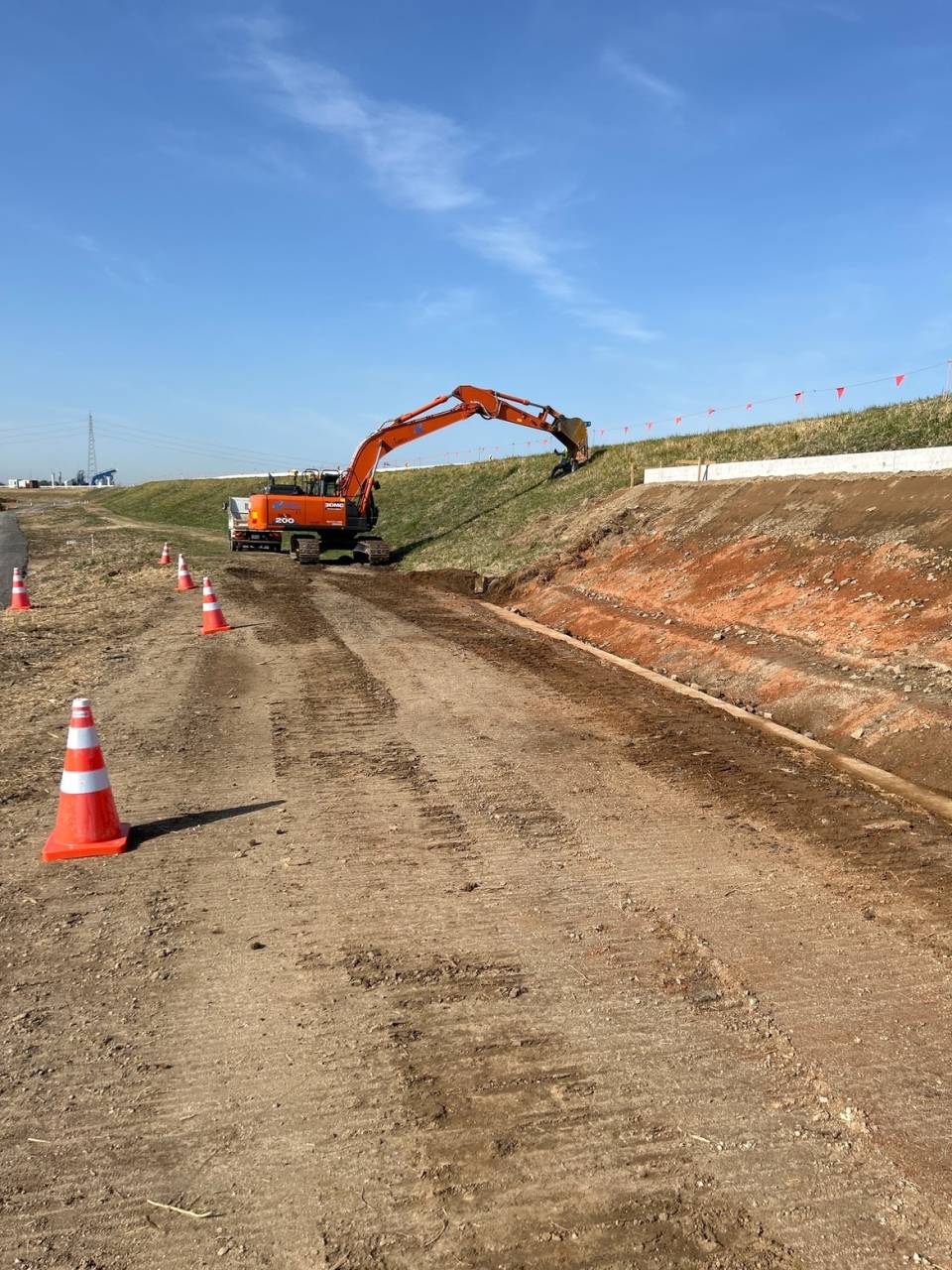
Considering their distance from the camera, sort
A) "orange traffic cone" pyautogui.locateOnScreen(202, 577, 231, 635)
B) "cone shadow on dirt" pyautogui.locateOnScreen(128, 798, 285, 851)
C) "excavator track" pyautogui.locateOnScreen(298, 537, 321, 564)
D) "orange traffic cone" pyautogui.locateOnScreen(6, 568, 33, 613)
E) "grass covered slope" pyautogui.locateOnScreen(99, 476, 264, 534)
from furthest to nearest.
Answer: "grass covered slope" pyautogui.locateOnScreen(99, 476, 264, 534)
"excavator track" pyautogui.locateOnScreen(298, 537, 321, 564)
"orange traffic cone" pyautogui.locateOnScreen(6, 568, 33, 613)
"orange traffic cone" pyautogui.locateOnScreen(202, 577, 231, 635)
"cone shadow on dirt" pyautogui.locateOnScreen(128, 798, 285, 851)

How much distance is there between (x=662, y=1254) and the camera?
8.09 ft

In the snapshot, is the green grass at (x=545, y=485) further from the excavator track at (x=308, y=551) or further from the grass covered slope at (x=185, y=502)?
the grass covered slope at (x=185, y=502)

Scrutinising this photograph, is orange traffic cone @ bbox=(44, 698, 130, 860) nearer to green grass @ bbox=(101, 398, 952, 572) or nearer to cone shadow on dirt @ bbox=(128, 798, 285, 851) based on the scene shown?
cone shadow on dirt @ bbox=(128, 798, 285, 851)

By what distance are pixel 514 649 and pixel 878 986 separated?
8.80 metres

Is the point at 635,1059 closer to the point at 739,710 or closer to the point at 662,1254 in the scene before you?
the point at 662,1254

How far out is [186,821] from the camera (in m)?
5.73

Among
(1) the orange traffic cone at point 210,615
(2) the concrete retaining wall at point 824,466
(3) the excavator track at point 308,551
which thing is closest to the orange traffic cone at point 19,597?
(1) the orange traffic cone at point 210,615

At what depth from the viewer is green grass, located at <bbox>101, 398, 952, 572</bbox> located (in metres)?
19.2

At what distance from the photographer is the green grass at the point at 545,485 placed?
19.2 metres

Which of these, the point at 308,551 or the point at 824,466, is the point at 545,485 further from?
the point at 824,466

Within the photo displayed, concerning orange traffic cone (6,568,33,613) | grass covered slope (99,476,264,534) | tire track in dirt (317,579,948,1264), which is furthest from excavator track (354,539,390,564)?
grass covered slope (99,476,264,534)

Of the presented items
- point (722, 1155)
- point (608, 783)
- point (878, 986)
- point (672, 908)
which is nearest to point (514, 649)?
point (608, 783)

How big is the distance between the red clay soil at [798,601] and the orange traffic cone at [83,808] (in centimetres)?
579

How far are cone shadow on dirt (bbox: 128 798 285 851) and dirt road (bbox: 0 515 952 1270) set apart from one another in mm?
36
